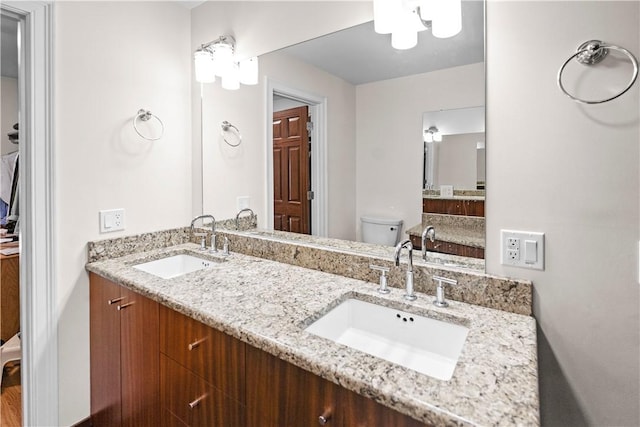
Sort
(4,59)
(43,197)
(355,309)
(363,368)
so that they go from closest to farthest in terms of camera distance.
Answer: (363,368), (355,309), (43,197), (4,59)

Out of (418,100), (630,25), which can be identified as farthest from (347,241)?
(630,25)

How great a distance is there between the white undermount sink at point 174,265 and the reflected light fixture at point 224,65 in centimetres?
99

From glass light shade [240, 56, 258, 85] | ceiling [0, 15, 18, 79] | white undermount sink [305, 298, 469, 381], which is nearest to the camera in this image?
white undermount sink [305, 298, 469, 381]

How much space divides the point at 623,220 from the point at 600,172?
0.45 feet

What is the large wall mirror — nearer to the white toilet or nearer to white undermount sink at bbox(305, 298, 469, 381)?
the white toilet

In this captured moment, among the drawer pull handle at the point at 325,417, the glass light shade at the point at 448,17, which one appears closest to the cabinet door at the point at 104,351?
the drawer pull handle at the point at 325,417

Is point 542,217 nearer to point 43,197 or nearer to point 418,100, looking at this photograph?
point 418,100

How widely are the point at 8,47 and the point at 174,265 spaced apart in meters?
2.72

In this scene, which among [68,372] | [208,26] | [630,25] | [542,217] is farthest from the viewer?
[208,26]

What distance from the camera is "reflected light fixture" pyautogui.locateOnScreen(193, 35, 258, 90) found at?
5.92 ft

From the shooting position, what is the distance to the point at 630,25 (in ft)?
2.83

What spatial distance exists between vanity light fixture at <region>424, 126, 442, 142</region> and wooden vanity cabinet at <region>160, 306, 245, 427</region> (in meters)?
0.98

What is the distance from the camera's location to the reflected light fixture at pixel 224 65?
1.80 meters

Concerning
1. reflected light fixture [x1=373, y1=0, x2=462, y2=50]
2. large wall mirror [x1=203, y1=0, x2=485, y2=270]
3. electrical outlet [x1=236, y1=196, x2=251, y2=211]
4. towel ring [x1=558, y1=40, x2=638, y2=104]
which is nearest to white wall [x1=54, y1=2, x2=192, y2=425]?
electrical outlet [x1=236, y1=196, x2=251, y2=211]
